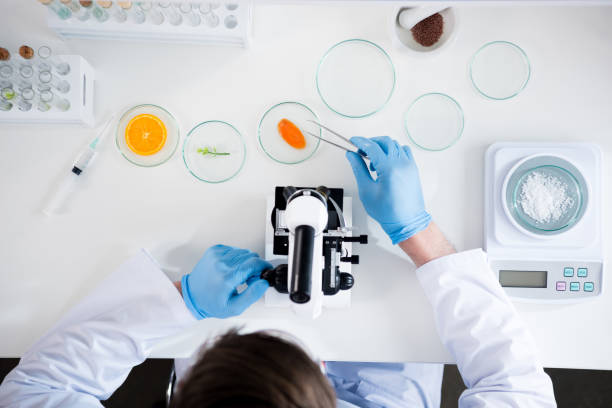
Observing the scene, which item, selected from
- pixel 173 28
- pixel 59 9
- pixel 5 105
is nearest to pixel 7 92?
pixel 5 105

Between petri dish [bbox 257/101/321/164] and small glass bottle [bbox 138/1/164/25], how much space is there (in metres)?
0.40

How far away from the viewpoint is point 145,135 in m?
1.23

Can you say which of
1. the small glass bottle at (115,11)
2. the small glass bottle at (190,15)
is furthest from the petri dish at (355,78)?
the small glass bottle at (115,11)

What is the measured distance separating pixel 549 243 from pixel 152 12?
1.31m

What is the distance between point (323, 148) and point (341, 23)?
381 millimetres

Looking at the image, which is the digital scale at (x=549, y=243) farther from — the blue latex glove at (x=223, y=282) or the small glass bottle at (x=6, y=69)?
the small glass bottle at (x=6, y=69)

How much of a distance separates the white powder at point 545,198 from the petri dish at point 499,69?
0.27 meters

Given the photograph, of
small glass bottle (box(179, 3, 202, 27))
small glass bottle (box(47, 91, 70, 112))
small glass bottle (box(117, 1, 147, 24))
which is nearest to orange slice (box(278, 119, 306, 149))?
small glass bottle (box(179, 3, 202, 27))

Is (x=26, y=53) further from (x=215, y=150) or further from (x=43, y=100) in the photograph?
(x=215, y=150)

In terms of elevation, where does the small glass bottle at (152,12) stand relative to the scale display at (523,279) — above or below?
above

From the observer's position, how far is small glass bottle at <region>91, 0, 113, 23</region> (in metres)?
1.12

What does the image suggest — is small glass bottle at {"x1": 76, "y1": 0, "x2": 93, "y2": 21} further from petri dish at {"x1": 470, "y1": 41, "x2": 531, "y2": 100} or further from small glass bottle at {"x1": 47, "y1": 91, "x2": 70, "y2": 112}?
petri dish at {"x1": 470, "y1": 41, "x2": 531, "y2": 100}

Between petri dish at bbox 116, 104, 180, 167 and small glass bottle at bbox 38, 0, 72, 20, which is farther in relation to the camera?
petri dish at bbox 116, 104, 180, 167

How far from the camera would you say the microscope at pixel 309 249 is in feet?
2.62
